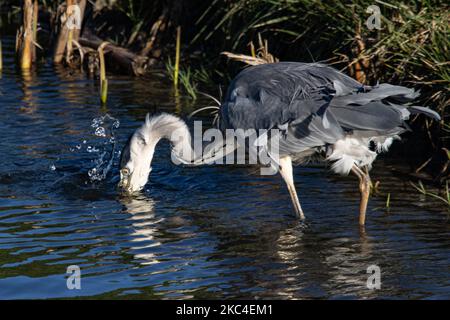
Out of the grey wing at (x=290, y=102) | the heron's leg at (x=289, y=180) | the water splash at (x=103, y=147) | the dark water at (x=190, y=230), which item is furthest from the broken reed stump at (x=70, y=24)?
the heron's leg at (x=289, y=180)

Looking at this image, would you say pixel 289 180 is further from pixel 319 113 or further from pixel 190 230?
pixel 190 230

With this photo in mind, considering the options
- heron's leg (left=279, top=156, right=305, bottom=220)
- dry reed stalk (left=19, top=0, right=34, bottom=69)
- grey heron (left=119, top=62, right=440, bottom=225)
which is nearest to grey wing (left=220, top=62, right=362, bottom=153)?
grey heron (left=119, top=62, right=440, bottom=225)

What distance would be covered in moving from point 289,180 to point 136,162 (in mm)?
1387

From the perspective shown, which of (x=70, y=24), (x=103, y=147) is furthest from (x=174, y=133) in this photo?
(x=70, y=24)

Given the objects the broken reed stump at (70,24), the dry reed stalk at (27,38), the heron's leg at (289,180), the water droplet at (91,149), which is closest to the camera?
the heron's leg at (289,180)

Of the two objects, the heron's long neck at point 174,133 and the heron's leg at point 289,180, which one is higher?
the heron's long neck at point 174,133

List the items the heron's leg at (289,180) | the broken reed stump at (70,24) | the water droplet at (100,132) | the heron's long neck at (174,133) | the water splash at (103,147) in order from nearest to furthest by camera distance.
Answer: the heron's leg at (289,180)
the heron's long neck at (174,133)
the water splash at (103,147)
the water droplet at (100,132)
the broken reed stump at (70,24)

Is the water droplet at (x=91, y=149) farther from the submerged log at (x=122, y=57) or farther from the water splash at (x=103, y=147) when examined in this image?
the submerged log at (x=122, y=57)

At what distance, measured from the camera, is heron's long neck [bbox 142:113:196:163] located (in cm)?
722

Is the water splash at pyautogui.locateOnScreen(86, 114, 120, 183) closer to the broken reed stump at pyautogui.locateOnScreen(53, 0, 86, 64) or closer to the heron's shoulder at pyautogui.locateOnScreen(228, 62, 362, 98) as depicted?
the heron's shoulder at pyautogui.locateOnScreen(228, 62, 362, 98)

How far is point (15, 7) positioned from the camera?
1452 cm

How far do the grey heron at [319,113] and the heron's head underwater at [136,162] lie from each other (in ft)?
2.17

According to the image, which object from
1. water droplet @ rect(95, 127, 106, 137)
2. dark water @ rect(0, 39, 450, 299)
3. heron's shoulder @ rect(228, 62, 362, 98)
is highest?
heron's shoulder @ rect(228, 62, 362, 98)

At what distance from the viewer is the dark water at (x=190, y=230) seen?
17.3 feet
